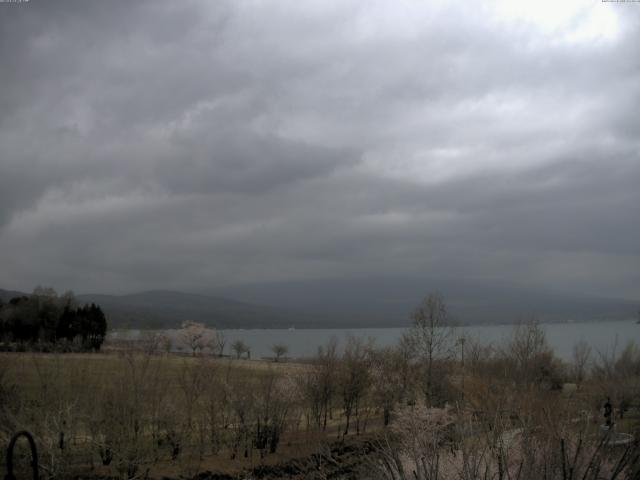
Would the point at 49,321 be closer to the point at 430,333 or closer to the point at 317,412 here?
the point at 317,412

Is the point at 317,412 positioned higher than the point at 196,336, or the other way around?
the point at 196,336

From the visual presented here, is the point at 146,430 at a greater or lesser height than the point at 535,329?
lesser

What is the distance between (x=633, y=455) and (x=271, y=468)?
24068 millimetres

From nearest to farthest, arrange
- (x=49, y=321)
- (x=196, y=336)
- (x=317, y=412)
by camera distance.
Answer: (x=317, y=412) → (x=196, y=336) → (x=49, y=321)

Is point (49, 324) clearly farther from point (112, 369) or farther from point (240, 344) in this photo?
point (112, 369)

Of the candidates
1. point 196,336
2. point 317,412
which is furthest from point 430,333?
point 196,336

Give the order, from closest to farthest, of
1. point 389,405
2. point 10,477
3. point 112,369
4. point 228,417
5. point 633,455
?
1. point 10,477
2. point 633,455
3. point 228,417
4. point 112,369
5. point 389,405

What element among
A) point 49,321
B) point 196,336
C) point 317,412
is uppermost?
point 49,321

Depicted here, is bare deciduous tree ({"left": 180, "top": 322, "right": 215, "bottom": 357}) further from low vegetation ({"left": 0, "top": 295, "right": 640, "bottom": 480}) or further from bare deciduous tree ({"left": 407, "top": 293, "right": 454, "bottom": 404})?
bare deciduous tree ({"left": 407, "top": 293, "right": 454, "bottom": 404})

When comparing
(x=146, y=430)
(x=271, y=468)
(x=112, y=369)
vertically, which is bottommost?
(x=271, y=468)

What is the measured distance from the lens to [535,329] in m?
54.7

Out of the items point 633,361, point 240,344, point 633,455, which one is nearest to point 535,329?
point 633,361

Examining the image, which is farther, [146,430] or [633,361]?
[633,361]

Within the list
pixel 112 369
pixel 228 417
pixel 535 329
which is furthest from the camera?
pixel 535 329
